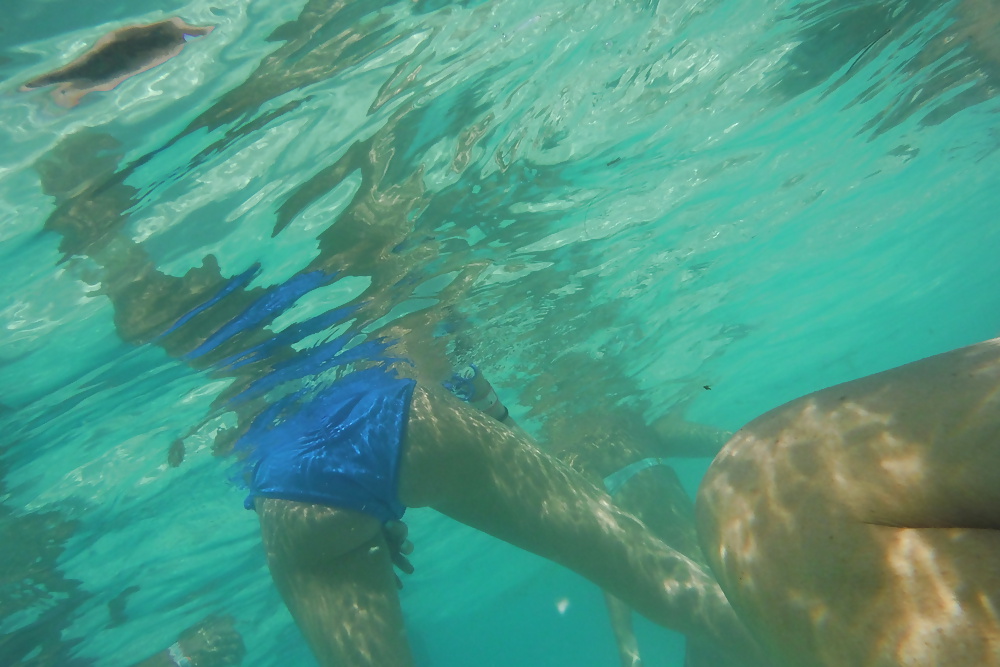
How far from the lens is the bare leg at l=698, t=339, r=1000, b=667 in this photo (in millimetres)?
1978

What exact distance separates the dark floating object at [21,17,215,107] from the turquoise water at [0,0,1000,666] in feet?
0.25

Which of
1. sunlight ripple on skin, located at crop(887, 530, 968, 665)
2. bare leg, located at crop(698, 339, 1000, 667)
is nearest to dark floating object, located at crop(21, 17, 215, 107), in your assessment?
bare leg, located at crop(698, 339, 1000, 667)

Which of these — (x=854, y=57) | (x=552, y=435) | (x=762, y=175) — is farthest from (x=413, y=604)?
(x=854, y=57)

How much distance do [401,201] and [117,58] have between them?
3768 mm

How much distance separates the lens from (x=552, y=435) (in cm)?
2091

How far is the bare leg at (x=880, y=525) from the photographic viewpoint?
1.98 metres

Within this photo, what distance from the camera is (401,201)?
8.00 m

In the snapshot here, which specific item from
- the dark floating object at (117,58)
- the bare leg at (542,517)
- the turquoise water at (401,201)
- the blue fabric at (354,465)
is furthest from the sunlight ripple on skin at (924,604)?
the dark floating object at (117,58)

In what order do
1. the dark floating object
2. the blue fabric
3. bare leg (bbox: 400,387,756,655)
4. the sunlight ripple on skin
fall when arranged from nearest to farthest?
the sunlight ripple on skin, the dark floating object, the blue fabric, bare leg (bbox: 400,387,756,655)

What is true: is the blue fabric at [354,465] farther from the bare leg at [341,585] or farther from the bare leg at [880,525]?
the bare leg at [880,525]

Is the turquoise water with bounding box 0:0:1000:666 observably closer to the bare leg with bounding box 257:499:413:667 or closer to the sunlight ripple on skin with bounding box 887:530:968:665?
the bare leg with bounding box 257:499:413:667

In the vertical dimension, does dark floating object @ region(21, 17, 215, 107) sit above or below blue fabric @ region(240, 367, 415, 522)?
above

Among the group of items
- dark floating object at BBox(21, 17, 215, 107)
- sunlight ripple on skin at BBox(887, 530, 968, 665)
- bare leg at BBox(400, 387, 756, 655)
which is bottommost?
bare leg at BBox(400, 387, 756, 655)

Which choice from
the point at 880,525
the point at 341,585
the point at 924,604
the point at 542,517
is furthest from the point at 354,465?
the point at 924,604
